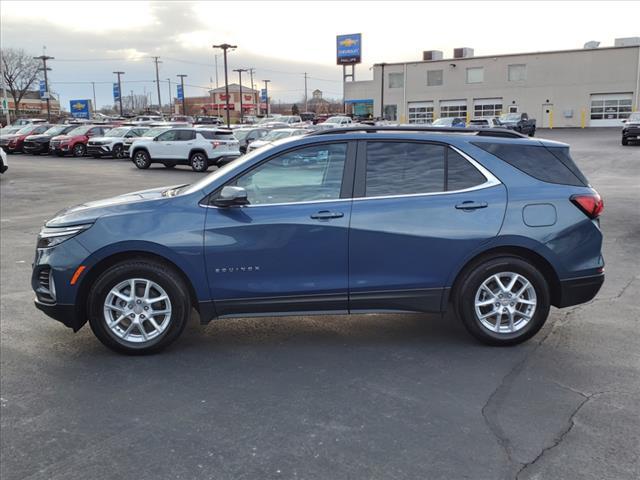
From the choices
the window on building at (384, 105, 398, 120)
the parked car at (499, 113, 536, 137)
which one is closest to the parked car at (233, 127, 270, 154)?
the parked car at (499, 113, 536, 137)

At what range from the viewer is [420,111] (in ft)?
240

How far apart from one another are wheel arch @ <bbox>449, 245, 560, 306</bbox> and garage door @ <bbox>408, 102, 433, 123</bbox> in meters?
68.8

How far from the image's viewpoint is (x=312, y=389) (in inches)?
162

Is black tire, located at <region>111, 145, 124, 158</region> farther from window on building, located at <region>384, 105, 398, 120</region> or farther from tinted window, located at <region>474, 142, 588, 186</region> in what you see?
window on building, located at <region>384, 105, 398, 120</region>

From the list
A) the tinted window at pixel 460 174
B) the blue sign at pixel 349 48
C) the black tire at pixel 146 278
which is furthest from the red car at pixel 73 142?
the blue sign at pixel 349 48

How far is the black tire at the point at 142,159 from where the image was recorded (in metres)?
25.2

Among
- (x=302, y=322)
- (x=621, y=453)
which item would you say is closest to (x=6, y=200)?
(x=302, y=322)

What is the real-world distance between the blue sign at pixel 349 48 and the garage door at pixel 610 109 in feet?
108

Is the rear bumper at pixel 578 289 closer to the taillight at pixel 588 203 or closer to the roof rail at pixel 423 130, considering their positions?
the taillight at pixel 588 203

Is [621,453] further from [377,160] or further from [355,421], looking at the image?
[377,160]

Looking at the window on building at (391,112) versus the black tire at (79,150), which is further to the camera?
the window on building at (391,112)


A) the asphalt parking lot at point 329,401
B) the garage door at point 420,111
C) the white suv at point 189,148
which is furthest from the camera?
the garage door at point 420,111

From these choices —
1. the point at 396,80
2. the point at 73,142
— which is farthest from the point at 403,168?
the point at 396,80

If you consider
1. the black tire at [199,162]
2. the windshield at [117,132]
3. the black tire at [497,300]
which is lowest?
the black tire at [497,300]
